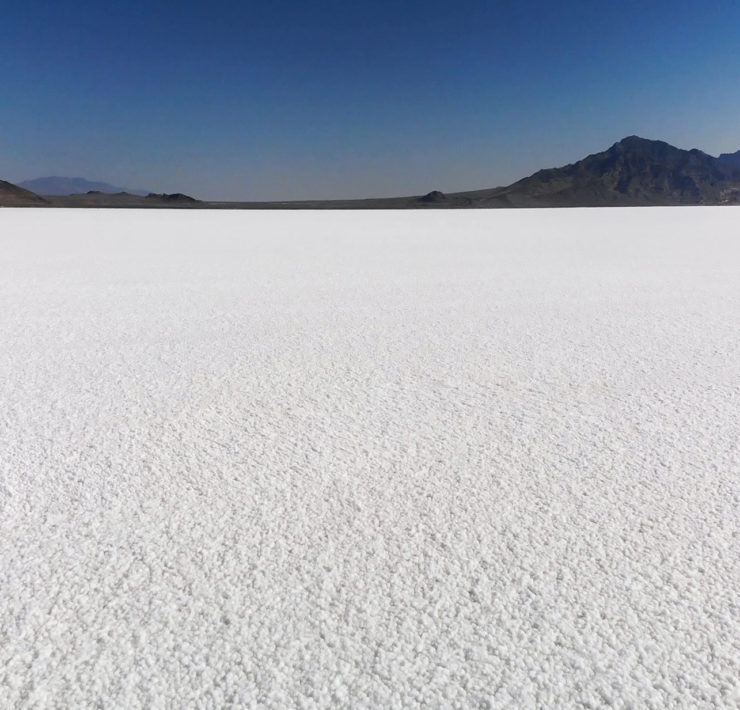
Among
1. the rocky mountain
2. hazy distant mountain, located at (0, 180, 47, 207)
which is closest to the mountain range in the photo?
the rocky mountain

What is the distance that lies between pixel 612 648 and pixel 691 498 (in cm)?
73

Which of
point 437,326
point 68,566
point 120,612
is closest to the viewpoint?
point 120,612

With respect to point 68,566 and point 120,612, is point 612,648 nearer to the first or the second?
point 120,612

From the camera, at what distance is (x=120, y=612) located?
129 cm

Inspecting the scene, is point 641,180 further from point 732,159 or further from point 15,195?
point 15,195

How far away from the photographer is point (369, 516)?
1.66 meters

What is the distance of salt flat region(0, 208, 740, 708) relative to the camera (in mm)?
1144

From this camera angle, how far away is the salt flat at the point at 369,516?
1.14m

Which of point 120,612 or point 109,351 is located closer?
point 120,612

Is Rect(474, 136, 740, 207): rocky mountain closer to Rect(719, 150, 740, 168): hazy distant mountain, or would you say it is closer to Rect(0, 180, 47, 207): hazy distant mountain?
Rect(719, 150, 740, 168): hazy distant mountain

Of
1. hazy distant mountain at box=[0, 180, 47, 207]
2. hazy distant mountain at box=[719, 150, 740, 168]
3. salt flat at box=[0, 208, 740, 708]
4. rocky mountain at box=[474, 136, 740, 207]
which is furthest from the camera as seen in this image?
hazy distant mountain at box=[719, 150, 740, 168]

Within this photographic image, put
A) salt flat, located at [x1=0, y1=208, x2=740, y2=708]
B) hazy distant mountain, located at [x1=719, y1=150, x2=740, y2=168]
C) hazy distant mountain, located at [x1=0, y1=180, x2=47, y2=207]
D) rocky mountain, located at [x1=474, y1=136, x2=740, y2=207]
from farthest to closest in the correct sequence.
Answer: hazy distant mountain, located at [x1=719, y1=150, x2=740, y2=168] < rocky mountain, located at [x1=474, y1=136, x2=740, y2=207] < hazy distant mountain, located at [x1=0, y1=180, x2=47, y2=207] < salt flat, located at [x1=0, y1=208, x2=740, y2=708]

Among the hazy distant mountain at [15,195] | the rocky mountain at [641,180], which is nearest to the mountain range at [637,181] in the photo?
the rocky mountain at [641,180]

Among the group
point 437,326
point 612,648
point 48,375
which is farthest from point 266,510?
point 437,326
